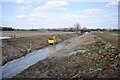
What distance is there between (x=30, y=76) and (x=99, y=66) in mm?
5791

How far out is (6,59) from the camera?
2803cm

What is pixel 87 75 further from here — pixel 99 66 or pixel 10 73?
pixel 10 73

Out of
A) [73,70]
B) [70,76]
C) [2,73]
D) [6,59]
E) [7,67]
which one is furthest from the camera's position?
[6,59]

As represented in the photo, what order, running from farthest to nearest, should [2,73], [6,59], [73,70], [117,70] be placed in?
[6,59]
[2,73]
[73,70]
[117,70]

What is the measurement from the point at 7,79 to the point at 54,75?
4105 millimetres

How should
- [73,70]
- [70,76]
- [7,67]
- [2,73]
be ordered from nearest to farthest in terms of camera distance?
[70,76] < [73,70] < [2,73] < [7,67]

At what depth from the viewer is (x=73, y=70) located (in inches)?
714

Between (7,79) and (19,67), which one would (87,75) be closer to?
(7,79)

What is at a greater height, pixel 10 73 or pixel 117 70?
pixel 117 70

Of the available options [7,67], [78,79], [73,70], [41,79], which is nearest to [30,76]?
[41,79]

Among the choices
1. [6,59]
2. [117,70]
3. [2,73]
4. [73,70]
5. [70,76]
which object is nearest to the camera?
[117,70]

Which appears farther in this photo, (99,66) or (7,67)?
(7,67)

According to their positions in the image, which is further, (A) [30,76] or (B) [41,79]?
(A) [30,76]

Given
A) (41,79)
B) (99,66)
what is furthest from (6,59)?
(99,66)
